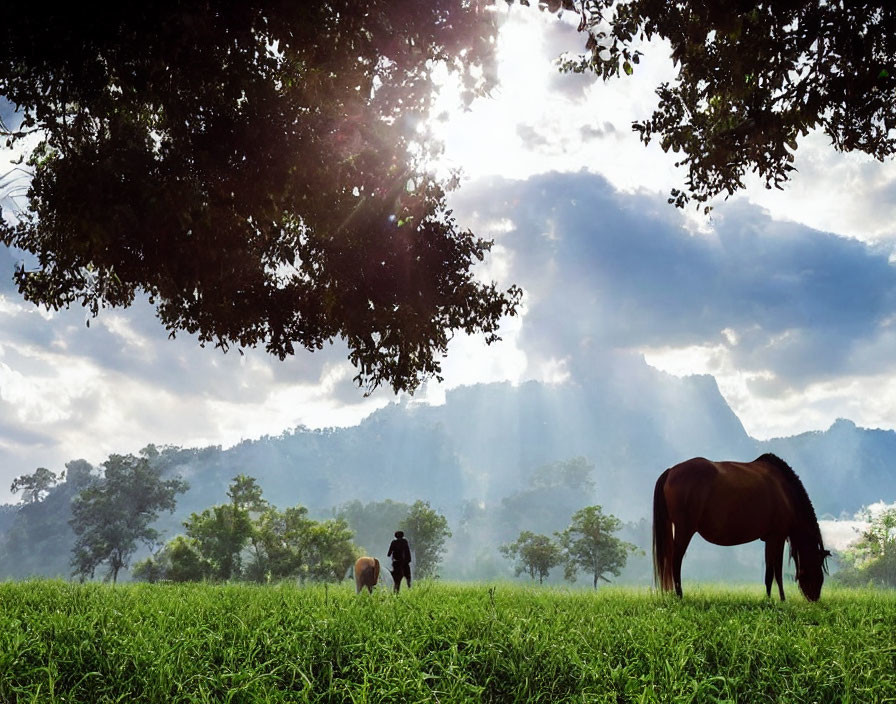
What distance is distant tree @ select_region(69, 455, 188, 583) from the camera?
71062 mm

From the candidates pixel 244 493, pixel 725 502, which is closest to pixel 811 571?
pixel 725 502

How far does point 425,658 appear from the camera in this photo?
20.4 feet

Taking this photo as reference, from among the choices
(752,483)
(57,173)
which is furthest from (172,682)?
(752,483)

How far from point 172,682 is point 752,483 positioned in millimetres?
11177

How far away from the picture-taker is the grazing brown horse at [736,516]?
12.4m

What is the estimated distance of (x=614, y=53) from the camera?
11.2m

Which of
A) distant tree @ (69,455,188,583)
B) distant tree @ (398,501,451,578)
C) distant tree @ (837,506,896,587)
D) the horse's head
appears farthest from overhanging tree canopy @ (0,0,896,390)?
distant tree @ (69,455,188,583)

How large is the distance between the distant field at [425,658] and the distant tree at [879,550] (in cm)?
6044

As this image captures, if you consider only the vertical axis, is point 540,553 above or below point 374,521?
above

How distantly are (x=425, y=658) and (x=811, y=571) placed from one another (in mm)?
10087

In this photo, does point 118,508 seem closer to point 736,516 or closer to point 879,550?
point 736,516

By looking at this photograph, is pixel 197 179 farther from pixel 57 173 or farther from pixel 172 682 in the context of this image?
pixel 172 682

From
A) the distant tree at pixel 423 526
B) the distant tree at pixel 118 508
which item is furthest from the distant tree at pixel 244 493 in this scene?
the distant tree at pixel 118 508

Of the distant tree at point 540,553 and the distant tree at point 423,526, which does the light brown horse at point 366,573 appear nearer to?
the distant tree at point 423,526
